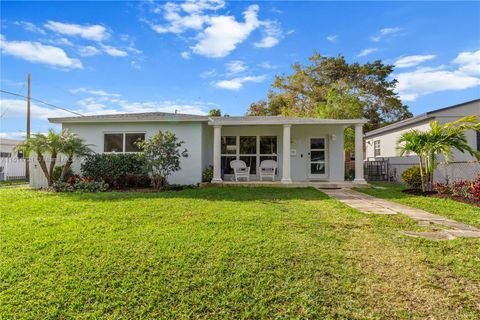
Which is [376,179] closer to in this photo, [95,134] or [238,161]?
[238,161]

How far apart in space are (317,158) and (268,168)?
2496 millimetres

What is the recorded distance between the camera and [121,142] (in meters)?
11.9

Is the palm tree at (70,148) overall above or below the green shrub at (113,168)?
above

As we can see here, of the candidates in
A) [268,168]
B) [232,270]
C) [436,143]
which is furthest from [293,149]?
[232,270]

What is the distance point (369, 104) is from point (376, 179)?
1046 cm

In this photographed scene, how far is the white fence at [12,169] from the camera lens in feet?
50.6

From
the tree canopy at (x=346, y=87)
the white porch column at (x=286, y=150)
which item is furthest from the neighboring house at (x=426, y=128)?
the tree canopy at (x=346, y=87)

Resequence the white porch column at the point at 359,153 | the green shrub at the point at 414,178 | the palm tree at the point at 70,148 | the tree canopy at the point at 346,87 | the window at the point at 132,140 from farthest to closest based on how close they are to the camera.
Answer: the tree canopy at the point at 346,87, the window at the point at 132,140, the white porch column at the point at 359,153, the green shrub at the point at 414,178, the palm tree at the point at 70,148

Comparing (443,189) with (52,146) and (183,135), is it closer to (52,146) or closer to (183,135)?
(183,135)

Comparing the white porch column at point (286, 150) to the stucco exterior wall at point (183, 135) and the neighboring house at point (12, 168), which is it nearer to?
the stucco exterior wall at point (183, 135)

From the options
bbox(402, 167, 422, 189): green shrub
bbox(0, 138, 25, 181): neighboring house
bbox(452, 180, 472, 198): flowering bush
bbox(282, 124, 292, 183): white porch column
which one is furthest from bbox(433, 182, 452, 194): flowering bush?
bbox(0, 138, 25, 181): neighboring house

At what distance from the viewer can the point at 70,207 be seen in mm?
6375

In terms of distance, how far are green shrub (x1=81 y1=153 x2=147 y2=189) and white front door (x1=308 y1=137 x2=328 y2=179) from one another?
7.37 metres

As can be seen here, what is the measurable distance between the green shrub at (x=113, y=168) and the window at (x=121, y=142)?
1.07 m
